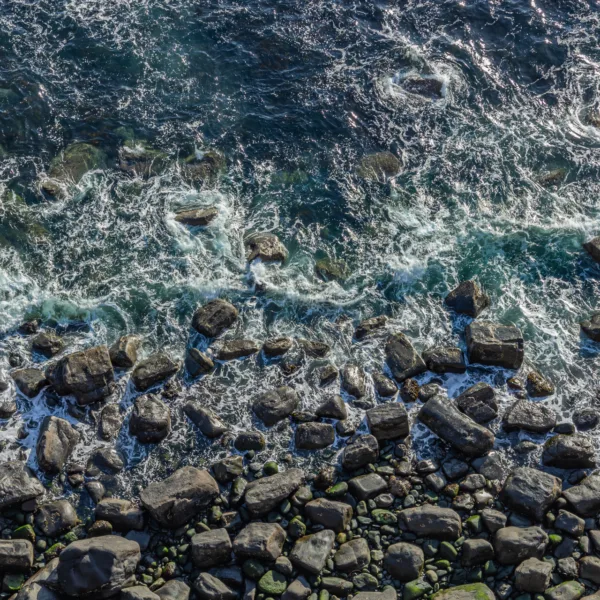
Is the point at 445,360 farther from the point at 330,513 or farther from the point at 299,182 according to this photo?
the point at 299,182

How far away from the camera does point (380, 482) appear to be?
16.2 m

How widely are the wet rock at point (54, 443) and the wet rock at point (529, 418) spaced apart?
10672 millimetres

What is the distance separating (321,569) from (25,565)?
6.19 metres

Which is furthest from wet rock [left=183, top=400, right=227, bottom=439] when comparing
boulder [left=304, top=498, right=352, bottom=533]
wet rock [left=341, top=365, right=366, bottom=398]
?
wet rock [left=341, top=365, right=366, bottom=398]

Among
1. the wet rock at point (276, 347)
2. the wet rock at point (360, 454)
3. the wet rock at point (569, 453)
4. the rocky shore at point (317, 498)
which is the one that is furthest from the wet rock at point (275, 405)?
the wet rock at point (569, 453)

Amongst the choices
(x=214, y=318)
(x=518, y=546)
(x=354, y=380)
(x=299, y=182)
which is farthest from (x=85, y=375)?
(x=518, y=546)

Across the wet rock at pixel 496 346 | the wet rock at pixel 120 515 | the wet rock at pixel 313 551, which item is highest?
the wet rock at pixel 496 346

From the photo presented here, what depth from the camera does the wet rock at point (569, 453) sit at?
660 inches

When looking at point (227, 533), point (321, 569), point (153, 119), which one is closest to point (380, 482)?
point (321, 569)

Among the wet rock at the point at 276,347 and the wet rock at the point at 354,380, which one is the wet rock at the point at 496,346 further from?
the wet rock at the point at 276,347

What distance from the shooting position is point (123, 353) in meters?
18.4

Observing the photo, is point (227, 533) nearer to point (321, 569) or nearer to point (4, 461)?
point (321, 569)

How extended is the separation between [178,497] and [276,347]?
196 inches

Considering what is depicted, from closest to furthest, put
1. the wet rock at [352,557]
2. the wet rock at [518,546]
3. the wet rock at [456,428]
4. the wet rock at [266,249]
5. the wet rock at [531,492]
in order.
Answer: the wet rock at [352,557] < the wet rock at [518,546] < the wet rock at [531,492] < the wet rock at [456,428] < the wet rock at [266,249]
